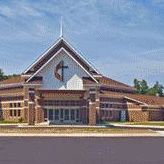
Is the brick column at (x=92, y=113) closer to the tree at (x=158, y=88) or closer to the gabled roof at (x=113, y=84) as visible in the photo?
the gabled roof at (x=113, y=84)

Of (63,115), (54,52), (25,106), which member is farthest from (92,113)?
(54,52)

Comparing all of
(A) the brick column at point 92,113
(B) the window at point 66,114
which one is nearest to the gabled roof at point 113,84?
(B) the window at point 66,114

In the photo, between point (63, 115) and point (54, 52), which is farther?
point (54, 52)

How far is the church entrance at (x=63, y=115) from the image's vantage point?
59812 mm

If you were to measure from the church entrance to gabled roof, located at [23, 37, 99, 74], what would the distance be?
200 inches

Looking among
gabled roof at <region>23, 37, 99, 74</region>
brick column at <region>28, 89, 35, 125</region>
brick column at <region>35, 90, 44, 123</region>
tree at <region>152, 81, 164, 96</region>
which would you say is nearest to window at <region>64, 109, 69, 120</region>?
brick column at <region>35, 90, 44, 123</region>

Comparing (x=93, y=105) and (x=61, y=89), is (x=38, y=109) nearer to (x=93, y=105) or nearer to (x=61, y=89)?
(x=61, y=89)

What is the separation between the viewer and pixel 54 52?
61.2 metres

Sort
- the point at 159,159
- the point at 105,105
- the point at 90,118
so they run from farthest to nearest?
the point at 105,105, the point at 90,118, the point at 159,159

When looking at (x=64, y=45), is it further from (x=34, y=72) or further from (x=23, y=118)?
(x=23, y=118)

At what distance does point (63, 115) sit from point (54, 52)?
7550 mm

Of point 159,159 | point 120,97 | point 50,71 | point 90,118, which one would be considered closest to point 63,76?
point 50,71

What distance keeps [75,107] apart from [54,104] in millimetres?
2455

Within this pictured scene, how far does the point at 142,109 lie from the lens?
69062 millimetres
